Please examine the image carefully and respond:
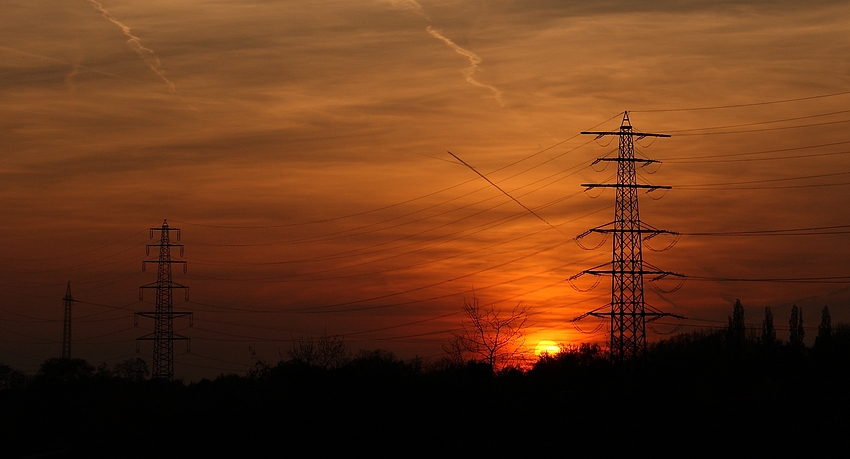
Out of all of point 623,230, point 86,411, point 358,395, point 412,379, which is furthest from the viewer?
point 86,411

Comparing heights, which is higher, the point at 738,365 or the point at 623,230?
the point at 623,230

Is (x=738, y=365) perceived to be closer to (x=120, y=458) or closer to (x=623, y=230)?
(x=623, y=230)

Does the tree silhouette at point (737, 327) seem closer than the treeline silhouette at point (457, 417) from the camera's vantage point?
No

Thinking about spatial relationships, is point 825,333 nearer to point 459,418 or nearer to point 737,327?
point 737,327

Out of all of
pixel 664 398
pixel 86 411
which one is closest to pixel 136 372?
pixel 86 411

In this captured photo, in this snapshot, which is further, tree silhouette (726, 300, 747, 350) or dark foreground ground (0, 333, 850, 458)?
tree silhouette (726, 300, 747, 350)

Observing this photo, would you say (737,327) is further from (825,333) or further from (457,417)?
(457,417)

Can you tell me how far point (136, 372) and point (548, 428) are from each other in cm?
7191

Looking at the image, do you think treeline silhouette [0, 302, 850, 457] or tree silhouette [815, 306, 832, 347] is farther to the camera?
tree silhouette [815, 306, 832, 347]

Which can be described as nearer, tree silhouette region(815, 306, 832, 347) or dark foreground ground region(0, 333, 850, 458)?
dark foreground ground region(0, 333, 850, 458)

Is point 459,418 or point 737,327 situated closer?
point 459,418

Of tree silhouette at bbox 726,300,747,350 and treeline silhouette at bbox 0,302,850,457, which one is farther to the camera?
tree silhouette at bbox 726,300,747,350

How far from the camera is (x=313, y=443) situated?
44781 mm

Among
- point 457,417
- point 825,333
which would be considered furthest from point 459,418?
point 825,333
